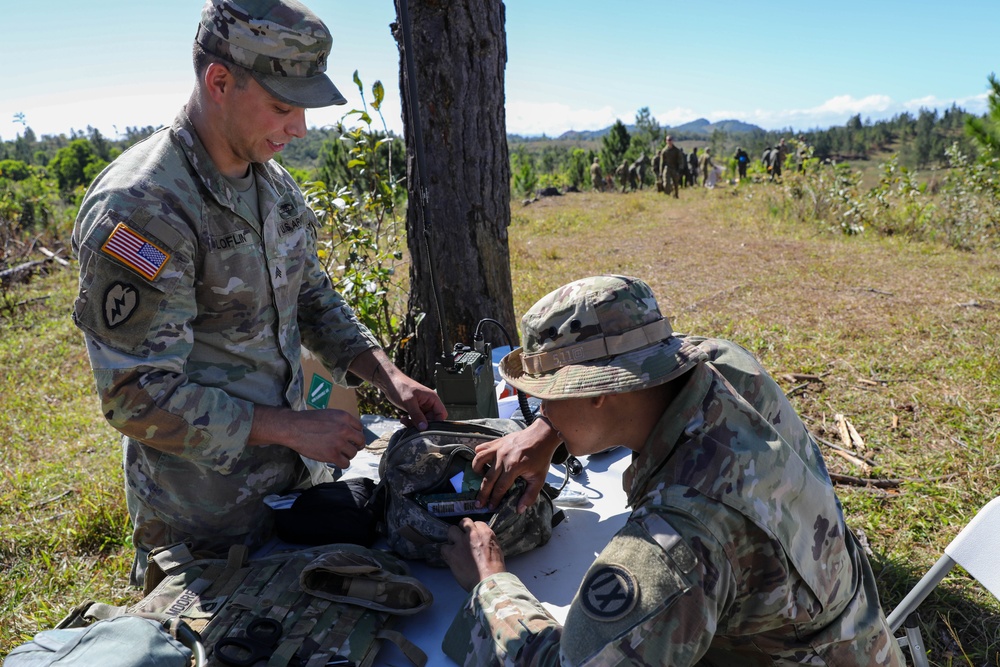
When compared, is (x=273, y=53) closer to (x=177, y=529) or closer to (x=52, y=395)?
(x=177, y=529)

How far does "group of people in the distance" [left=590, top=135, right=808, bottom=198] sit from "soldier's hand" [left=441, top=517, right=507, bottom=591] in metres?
10.9

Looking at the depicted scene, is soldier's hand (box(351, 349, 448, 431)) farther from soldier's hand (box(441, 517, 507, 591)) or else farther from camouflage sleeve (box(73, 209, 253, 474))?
camouflage sleeve (box(73, 209, 253, 474))

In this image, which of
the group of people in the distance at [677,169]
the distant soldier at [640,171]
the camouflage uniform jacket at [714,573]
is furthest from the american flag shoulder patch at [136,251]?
the distant soldier at [640,171]

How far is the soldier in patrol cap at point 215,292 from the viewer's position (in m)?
1.69

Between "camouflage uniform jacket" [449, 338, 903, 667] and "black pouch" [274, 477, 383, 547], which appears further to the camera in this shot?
"black pouch" [274, 477, 383, 547]

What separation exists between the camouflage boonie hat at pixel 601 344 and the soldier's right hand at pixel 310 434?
2.12 feet

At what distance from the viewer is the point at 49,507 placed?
3.41 metres

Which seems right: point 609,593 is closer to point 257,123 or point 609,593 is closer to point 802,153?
point 257,123

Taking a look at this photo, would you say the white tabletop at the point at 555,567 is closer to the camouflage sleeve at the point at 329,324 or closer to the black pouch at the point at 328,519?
the black pouch at the point at 328,519


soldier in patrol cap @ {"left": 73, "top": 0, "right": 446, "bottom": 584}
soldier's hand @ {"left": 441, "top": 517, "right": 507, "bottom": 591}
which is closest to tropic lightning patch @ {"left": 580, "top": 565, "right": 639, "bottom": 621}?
soldier's hand @ {"left": 441, "top": 517, "right": 507, "bottom": 591}

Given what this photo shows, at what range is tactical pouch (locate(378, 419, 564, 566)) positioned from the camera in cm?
206

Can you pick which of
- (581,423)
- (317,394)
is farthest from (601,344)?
(317,394)

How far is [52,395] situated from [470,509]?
4.48 m

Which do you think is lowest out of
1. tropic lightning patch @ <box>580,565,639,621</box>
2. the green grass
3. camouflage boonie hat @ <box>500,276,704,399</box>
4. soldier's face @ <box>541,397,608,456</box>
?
the green grass
